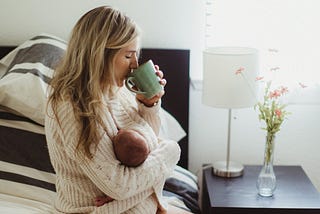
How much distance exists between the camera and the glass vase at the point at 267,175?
1.90 m

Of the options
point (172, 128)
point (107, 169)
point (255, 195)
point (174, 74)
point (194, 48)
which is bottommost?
point (255, 195)

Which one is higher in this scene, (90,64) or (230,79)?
(90,64)

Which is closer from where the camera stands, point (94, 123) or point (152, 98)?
point (94, 123)

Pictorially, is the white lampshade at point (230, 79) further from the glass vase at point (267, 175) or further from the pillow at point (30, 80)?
the pillow at point (30, 80)

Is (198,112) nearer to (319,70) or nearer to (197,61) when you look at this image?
(197,61)

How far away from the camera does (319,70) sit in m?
2.28

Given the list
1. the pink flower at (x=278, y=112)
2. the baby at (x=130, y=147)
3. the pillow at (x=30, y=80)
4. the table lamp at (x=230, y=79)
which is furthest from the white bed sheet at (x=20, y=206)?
the pink flower at (x=278, y=112)

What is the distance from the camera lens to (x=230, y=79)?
1.93 meters

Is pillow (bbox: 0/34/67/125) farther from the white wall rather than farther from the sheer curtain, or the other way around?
the sheer curtain

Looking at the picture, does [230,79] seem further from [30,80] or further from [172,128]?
[30,80]

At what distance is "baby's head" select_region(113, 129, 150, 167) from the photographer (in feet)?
4.38

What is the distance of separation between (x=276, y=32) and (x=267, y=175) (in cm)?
70

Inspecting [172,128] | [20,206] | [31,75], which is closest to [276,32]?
[172,128]

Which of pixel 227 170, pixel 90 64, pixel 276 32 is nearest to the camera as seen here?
pixel 90 64
